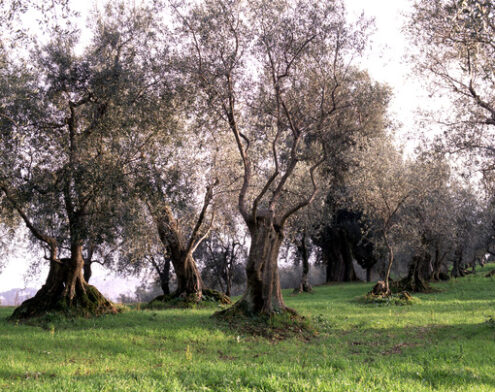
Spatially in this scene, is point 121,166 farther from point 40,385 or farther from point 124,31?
point 40,385

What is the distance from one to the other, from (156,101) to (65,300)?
992cm

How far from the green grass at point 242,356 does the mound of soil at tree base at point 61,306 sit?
48.9 inches

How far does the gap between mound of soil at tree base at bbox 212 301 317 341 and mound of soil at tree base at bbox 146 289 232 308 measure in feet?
Result: 26.6

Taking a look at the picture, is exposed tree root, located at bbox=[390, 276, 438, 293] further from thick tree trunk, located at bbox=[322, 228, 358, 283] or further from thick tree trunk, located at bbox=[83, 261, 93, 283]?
thick tree trunk, located at bbox=[83, 261, 93, 283]

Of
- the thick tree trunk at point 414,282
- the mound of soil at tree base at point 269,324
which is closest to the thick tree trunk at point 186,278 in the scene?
the mound of soil at tree base at point 269,324

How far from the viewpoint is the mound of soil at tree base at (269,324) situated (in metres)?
16.8

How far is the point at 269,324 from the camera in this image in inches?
699

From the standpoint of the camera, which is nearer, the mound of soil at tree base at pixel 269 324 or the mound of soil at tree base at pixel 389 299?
the mound of soil at tree base at pixel 269 324

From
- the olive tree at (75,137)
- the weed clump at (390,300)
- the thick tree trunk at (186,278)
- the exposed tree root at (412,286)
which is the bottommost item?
the weed clump at (390,300)

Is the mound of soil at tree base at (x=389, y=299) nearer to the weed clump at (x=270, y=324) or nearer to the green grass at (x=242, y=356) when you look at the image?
the green grass at (x=242, y=356)

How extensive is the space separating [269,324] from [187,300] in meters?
10.7

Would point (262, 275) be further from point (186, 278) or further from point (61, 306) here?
point (186, 278)

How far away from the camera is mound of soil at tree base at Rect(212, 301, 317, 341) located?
16781 millimetres

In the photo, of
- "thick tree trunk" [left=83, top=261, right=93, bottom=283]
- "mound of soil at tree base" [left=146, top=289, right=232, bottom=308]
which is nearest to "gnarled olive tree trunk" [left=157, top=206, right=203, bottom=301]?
"mound of soil at tree base" [left=146, top=289, right=232, bottom=308]
